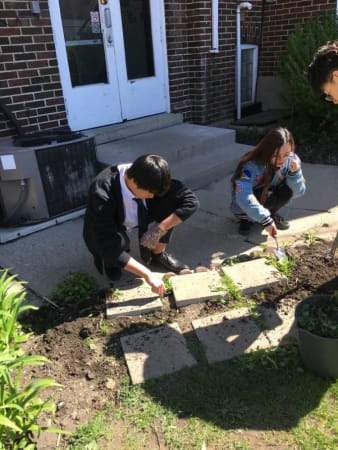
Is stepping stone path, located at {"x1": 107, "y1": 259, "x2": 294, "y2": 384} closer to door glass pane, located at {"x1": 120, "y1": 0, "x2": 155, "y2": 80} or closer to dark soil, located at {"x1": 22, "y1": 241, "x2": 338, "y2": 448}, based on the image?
dark soil, located at {"x1": 22, "y1": 241, "x2": 338, "y2": 448}

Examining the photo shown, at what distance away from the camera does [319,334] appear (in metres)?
1.90

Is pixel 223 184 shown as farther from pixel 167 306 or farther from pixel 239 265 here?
pixel 167 306

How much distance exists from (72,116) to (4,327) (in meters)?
3.15

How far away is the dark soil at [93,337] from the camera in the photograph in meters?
1.95

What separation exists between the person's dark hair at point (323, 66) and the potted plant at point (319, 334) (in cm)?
107

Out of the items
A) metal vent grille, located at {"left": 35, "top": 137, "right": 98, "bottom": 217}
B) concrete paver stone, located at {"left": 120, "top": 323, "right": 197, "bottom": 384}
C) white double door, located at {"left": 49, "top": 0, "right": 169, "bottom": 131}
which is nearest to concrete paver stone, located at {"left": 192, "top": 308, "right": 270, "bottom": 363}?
concrete paver stone, located at {"left": 120, "top": 323, "right": 197, "bottom": 384}

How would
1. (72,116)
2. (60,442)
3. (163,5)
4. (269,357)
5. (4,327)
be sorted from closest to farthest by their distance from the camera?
1. (60,442)
2. (4,327)
3. (269,357)
4. (72,116)
5. (163,5)

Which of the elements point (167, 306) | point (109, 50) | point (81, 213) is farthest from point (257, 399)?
point (109, 50)

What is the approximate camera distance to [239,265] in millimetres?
2844

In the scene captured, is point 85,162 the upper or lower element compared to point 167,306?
upper

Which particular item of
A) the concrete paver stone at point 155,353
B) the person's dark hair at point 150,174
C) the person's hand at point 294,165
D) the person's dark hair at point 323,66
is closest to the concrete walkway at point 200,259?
the concrete paver stone at point 155,353

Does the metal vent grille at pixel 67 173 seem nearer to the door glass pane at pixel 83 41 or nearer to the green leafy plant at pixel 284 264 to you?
the door glass pane at pixel 83 41

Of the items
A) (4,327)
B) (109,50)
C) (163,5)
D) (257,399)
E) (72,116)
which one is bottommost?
(257,399)

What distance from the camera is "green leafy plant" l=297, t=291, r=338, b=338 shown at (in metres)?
1.90
